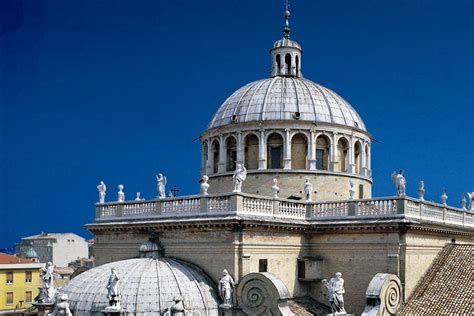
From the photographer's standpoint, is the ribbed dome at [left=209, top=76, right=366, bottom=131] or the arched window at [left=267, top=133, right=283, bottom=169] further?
the ribbed dome at [left=209, top=76, right=366, bottom=131]

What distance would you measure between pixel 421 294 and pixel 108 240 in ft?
50.5

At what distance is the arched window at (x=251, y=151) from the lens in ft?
116

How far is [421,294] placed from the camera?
28047 mm

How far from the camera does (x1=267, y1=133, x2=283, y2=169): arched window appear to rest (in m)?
35.3

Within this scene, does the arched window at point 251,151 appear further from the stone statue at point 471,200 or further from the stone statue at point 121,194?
the stone statue at point 471,200

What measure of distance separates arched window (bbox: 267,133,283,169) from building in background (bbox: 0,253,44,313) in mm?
42212

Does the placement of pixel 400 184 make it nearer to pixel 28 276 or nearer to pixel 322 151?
pixel 322 151

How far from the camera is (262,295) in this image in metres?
26.0

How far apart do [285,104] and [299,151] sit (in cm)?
277

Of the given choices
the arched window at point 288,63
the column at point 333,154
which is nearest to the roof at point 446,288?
the column at point 333,154

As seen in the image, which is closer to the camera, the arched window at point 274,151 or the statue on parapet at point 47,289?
the statue on parapet at point 47,289

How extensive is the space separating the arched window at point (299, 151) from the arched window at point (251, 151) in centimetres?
199

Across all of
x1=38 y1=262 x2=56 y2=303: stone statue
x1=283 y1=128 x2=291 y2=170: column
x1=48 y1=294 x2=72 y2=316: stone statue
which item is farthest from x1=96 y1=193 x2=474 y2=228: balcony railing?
x1=48 y1=294 x2=72 y2=316: stone statue

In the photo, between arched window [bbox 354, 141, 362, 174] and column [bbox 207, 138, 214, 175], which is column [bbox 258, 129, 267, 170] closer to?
column [bbox 207, 138, 214, 175]
